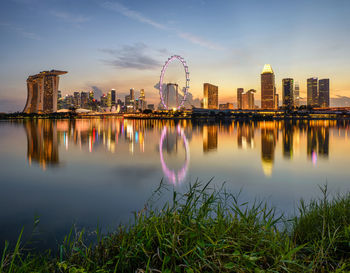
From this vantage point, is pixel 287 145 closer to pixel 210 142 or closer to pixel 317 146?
pixel 317 146

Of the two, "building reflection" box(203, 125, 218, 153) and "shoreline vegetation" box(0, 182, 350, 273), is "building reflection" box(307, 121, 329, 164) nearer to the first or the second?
"building reflection" box(203, 125, 218, 153)

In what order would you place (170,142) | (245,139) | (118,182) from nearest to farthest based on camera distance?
(118,182)
(170,142)
(245,139)

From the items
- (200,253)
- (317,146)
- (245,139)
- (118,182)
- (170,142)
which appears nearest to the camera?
(200,253)

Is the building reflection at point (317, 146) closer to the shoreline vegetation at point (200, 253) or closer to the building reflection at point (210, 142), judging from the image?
the building reflection at point (210, 142)

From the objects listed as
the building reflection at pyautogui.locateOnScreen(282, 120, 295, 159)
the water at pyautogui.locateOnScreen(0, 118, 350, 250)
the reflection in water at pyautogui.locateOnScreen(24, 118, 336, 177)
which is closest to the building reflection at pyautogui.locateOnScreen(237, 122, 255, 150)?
the reflection in water at pyautogui.locateOnScreen(24, 118, 336, 177)

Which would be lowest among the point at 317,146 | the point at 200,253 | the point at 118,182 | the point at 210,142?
the point at 118,182

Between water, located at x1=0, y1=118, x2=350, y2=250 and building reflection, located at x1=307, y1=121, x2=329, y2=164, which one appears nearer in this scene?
water, located at x1=0, y1=118, x2=350, y2=250

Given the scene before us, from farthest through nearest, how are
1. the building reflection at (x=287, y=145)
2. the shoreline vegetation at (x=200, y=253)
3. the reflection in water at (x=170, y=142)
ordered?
the building reflection at (x=287, y=145)
the reflection in water at (x=170, y=142)
the shoreline vegetation at (x=200, y=253)

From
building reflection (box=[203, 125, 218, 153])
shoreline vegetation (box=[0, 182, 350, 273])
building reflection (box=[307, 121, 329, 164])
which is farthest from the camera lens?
building reflection (box=[203, 125, 218, 153])

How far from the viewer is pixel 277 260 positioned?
3758 mm

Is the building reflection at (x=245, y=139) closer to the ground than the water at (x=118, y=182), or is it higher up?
higher up

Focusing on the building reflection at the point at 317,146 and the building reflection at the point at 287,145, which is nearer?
the building reflection at the point at 317,146

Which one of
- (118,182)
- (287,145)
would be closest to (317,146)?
(287,145)

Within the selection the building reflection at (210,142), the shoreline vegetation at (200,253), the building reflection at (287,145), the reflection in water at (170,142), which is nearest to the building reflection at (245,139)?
the reflection in water at (170,142)
